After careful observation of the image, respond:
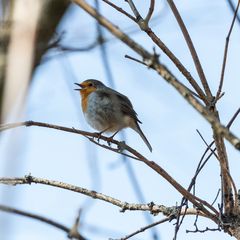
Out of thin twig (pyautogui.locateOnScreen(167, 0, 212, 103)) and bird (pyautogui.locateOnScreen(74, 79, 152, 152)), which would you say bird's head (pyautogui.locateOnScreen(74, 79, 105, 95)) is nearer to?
bird (pyautogui.locateOnScreen(74, 79, 152, 152))

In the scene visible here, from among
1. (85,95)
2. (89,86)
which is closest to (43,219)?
(85,95)

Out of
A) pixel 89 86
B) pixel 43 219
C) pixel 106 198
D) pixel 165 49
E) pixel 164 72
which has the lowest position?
pixel 43 219

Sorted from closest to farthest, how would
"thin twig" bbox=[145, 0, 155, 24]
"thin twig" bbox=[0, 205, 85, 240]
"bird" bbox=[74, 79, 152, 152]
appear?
"thin twig" bbox=[0, 205, 85, 240], "thin twig" bbox=[145, 0, 155, 24], "bird" bbox=[74, 79, 152, 152]

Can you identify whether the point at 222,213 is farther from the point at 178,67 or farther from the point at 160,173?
the point at 178,67

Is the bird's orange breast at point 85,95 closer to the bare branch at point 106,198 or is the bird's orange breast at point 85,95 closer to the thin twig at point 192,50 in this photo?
the bare branch at point 106,198

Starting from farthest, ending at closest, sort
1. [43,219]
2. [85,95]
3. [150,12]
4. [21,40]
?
1. [85,95]
2. [150,12]
3. [21,40]
4. [43,219]

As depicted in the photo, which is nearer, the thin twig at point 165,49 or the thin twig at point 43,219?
the thin twig at point 43,219

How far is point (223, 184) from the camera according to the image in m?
2.31

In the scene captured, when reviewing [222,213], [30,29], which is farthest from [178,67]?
[30,29]

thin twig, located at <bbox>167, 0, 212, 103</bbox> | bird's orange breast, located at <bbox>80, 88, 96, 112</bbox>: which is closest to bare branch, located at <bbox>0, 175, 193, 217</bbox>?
thin twig, located at <bbox>167, 0, 212, 103</bbox>

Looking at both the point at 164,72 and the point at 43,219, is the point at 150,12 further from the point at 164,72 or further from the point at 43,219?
the point at 43,219

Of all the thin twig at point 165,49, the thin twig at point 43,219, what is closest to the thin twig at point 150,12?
the thin twig at point 165,49

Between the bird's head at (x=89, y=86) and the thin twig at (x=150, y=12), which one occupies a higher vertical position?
the bird's head at (x=89, y=86)

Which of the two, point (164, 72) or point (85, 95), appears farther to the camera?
point (85, 95)
